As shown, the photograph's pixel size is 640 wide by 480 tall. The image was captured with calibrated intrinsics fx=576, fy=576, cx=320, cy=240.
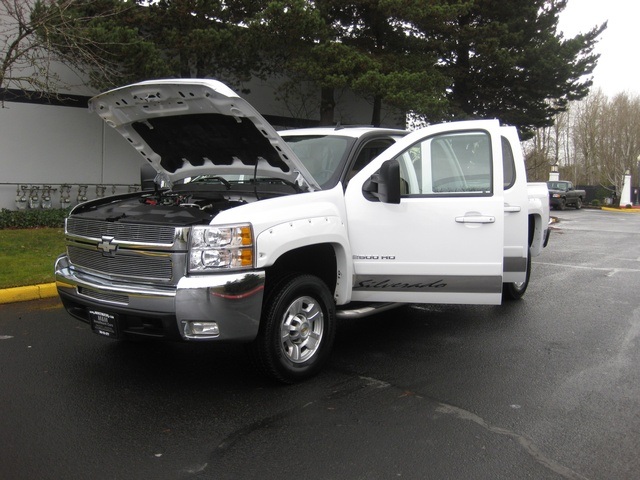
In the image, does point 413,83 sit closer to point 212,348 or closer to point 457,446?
point 212,348

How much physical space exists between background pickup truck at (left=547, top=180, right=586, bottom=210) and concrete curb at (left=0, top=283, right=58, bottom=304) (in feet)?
103

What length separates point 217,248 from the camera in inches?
152

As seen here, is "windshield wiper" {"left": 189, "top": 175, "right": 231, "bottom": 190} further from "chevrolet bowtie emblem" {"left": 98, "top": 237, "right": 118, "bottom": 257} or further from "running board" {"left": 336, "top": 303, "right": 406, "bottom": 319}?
"running board" {"left": 336, "top": 303, "right": 406, "bottom": 319}

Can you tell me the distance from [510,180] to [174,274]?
3678mm

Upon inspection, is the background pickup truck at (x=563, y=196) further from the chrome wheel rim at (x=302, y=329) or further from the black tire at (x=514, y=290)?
the chrome wheel rim at (x=302, y=329)

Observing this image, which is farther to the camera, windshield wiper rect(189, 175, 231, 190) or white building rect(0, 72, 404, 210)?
white building rect(0, 72, 404, 210)

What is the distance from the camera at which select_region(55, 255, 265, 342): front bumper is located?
379 centimetres

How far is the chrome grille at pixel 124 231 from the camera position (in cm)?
396

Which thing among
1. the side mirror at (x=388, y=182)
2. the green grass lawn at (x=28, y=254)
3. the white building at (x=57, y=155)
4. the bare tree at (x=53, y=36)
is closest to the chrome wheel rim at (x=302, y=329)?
the side mirror at (x=388, y=182)

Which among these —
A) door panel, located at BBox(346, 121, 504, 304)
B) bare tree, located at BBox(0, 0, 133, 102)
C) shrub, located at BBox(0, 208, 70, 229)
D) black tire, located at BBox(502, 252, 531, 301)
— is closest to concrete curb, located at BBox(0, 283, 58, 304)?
bare tree, located at BBox(0, 0, 133, 102)

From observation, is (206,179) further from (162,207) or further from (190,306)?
(190,306)

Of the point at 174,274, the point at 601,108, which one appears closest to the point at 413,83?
the point at 174,274

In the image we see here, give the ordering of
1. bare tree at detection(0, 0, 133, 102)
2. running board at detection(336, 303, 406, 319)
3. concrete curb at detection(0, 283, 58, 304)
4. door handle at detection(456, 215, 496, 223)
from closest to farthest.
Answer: running board at detection(336, 303, 406, 319) < door handle at detection(456, 215, 496, 223) < concrete curb at detection(0, 283, 58, 304) < bare tree at detection(0, 0, 133, 102)

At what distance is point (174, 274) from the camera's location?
12.9ft
